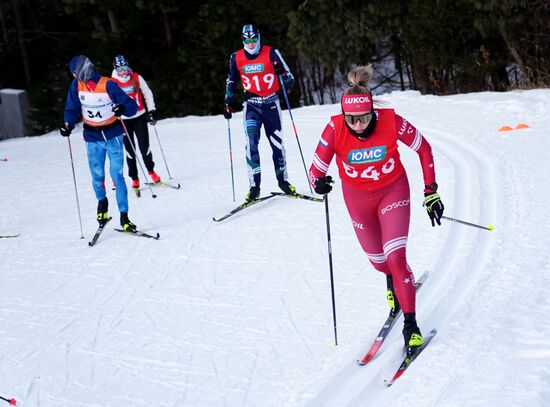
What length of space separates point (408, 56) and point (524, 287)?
44.3 ft

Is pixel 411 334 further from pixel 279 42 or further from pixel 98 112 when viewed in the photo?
pixel 279 42

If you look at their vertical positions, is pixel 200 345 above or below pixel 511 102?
below

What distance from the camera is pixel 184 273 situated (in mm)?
6977

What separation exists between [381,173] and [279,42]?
15.5 m

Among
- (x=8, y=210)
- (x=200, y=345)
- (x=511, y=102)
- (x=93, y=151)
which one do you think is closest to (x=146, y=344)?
(x=200, y=345)

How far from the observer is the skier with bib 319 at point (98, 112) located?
766 centimetres

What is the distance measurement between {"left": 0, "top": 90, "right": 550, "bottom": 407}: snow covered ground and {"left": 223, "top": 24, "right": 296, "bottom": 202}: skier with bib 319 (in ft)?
2.14

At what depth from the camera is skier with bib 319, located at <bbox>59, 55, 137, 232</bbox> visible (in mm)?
7660

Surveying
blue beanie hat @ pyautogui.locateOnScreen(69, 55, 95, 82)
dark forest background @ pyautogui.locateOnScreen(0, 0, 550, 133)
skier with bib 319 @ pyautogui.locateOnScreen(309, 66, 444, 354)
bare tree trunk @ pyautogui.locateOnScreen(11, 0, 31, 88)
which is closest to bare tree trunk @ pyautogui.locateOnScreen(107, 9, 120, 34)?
dark forest background @ pyautogui.locateOnScreen(0, 0, 550, 133)

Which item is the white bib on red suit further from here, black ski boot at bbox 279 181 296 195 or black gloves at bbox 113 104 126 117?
black ski boot at bbox 279 181 296 195

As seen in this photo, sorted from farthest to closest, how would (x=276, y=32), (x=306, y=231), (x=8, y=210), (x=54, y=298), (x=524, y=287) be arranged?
(x=276, y=32) < (x=8, y=210) < (x=306, y=231) < (x=54, y=298) < (x=524, y=287)

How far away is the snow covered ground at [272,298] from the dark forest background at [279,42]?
5.72m

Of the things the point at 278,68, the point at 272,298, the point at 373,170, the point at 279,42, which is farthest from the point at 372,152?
the point at 279,42

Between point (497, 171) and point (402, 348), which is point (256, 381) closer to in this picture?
point (402, 348)
